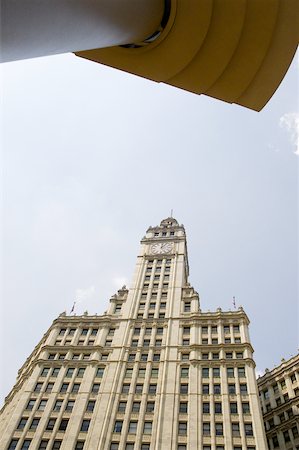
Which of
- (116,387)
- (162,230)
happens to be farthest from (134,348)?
(162,230)

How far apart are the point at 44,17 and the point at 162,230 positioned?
86.1m

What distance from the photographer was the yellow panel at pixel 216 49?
5.73 metres

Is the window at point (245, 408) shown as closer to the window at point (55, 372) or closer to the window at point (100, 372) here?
the window at point (100, 372)

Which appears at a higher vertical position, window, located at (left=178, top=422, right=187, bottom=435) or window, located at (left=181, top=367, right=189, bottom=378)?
window, located at (left=181, top=367, right=189, bottom=378)

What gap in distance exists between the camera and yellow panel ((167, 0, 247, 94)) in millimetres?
5730

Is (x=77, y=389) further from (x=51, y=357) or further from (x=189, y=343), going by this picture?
(x=189, y=343)

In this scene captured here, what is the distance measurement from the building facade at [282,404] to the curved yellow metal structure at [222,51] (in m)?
55.1

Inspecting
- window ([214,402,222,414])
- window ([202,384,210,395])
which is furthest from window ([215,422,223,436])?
window ([202,384,210,395])

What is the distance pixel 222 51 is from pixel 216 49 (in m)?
0.12

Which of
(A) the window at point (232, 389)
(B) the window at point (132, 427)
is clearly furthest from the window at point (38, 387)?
(A) the window at point (232, 389)

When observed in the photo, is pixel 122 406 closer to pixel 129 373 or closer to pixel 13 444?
pixel 129 373

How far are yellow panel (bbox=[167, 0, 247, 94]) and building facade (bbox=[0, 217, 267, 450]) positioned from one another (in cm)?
4477

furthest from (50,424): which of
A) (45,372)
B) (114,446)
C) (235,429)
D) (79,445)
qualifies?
(235,429)

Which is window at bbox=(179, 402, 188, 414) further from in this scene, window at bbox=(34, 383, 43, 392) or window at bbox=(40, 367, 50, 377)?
window at bbox=(40, 367, 50, 377)
